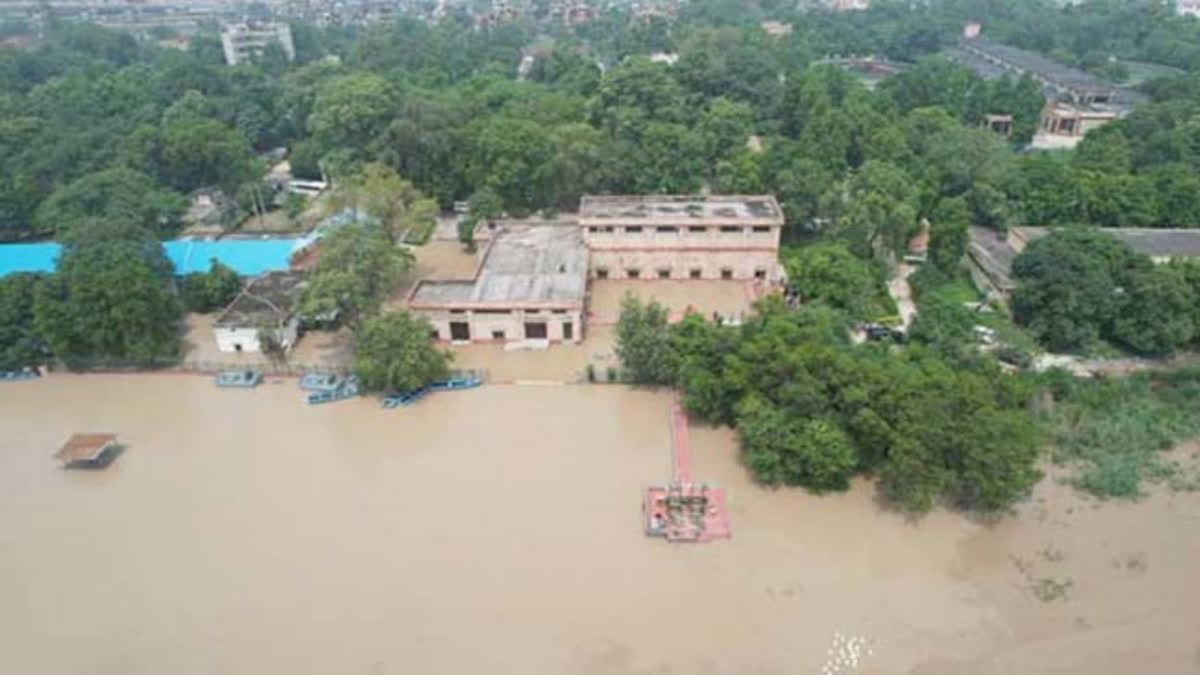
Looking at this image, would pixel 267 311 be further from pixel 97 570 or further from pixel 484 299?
pixel 97 570

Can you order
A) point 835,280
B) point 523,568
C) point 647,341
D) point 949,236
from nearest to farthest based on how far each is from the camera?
point 523,568 < point 647,341 < point 835,280 < point 949,236

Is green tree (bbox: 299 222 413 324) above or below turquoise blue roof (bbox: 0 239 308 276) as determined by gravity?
above

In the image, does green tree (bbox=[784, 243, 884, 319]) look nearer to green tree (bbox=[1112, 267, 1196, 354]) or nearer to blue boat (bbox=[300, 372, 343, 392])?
green tree (bbox=[1112, 267, 1196, 354])

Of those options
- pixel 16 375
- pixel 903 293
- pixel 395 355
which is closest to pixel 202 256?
pixel 16 375

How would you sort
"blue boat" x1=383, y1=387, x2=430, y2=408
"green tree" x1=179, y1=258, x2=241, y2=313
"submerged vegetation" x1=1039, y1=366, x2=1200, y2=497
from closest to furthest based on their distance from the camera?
"submerged vegetation" x1=1039, y1=366, x2=1200, y2=497 → "blue boat" x1=383, y1=387, x2=430, y2=408 → "green tree" x1=179, y1=258, x2=241, y2=313

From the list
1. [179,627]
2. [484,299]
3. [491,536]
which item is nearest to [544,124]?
[484,299]

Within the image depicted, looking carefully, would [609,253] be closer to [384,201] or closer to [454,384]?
[384,201]

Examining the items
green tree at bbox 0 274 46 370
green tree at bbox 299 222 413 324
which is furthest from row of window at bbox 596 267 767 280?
green tree at bbox 0 274 46 370
